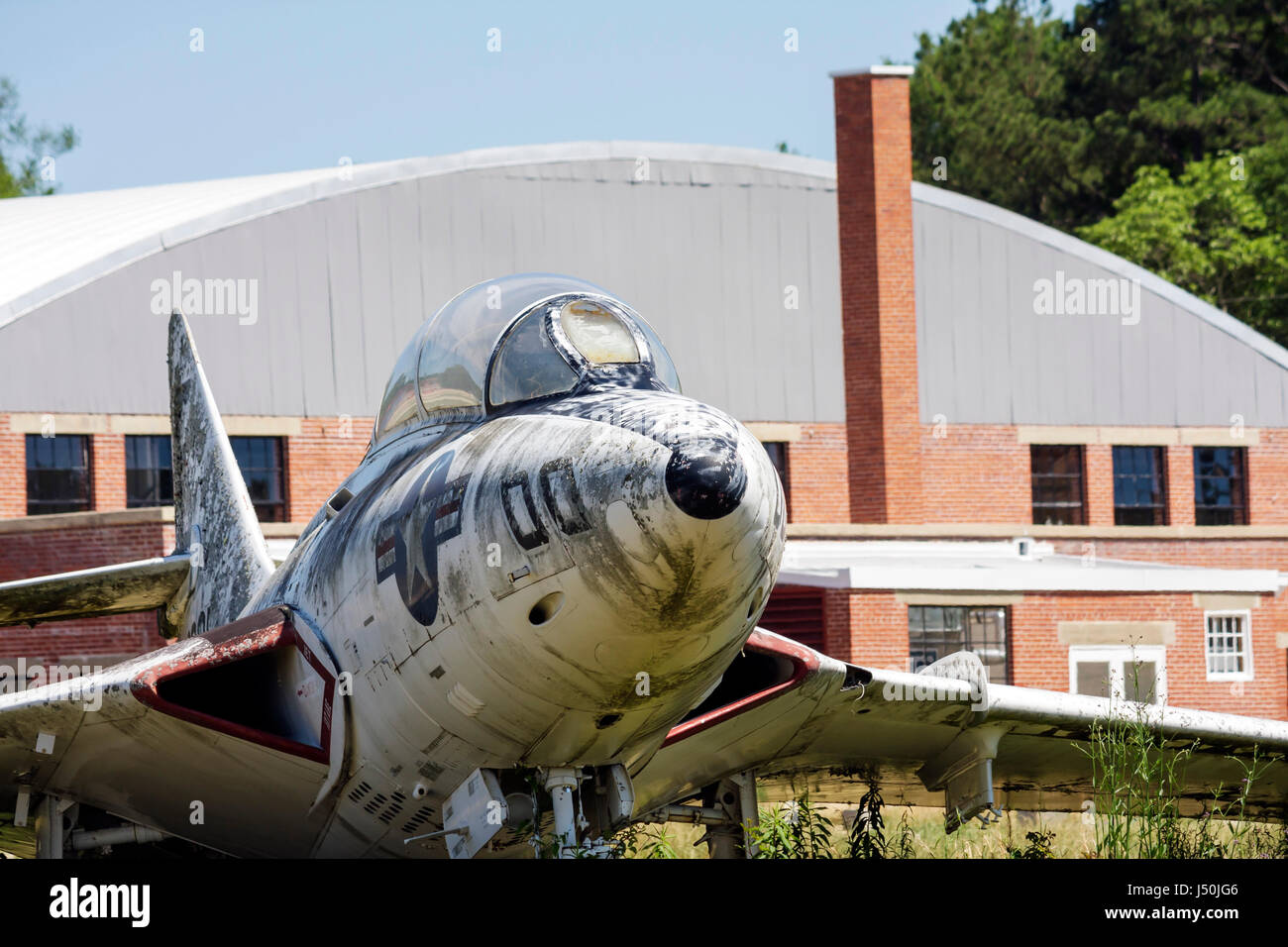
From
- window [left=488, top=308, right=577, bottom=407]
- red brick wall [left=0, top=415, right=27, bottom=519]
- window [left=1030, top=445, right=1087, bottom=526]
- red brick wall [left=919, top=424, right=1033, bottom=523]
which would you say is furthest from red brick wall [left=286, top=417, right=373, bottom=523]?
window [left=488, top=308, right=577, bottom=407]

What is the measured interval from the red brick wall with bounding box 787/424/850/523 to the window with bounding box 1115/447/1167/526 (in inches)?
300

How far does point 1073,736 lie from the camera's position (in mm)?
10625

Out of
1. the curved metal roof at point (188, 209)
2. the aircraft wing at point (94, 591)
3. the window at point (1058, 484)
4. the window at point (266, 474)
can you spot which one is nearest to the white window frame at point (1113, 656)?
the window at point (1058, 484)

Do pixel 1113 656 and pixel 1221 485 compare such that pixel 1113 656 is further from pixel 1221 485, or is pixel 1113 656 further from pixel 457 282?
pixel 457 282

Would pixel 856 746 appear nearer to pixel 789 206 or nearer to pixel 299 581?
pixel 299 581

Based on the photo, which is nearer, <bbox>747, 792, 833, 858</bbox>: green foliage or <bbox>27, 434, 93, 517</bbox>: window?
<bbox>747, 792, 833, 858</bbox>: green foliage

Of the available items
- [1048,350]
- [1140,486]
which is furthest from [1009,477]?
[1140,486]

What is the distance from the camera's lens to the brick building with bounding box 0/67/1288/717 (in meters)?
31.2

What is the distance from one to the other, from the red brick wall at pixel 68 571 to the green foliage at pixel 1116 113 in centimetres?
4187

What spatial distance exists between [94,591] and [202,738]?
5320mm

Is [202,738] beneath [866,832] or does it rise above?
above

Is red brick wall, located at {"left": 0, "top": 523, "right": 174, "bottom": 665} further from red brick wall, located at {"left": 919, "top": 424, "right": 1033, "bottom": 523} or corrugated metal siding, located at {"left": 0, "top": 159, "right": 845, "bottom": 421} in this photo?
red brick wall, located at {"left": 919, "top": 424, "right": 1033, "bottom": 523}

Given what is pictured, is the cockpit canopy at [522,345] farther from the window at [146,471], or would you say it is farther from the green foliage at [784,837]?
the window at [146,471]

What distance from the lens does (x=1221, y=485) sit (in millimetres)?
41781
